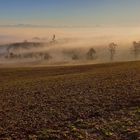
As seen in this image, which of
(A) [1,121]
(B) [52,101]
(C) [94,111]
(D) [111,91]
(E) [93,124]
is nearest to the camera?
(E) [93,124]

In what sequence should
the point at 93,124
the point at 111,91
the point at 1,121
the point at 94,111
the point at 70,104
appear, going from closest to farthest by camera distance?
1. the point at 93,124
2. the point at 1,121
3. the point at 94,111
4. the point at 70,104
5. the point at 111,91

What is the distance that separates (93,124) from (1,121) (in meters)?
5.92

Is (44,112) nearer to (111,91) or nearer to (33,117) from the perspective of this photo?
(33,117)

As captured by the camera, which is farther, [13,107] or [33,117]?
[13,107]

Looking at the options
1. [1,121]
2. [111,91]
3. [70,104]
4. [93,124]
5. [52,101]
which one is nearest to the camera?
[93,124]

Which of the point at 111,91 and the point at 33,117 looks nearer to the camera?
the point at 33,117

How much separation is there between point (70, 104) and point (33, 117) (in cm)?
486

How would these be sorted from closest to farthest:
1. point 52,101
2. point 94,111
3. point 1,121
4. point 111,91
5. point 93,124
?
point 93,124, point 1,121, point 94,111, point 52,101, point 111,91

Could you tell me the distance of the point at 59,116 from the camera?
83.4 ft

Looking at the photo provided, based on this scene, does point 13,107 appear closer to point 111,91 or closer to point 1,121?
point 1,121

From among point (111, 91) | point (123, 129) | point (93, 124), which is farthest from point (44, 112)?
point (111, 91)

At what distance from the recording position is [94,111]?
2675cm

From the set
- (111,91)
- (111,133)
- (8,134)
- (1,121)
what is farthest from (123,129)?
(111,91)

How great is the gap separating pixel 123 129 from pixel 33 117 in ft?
21.0
